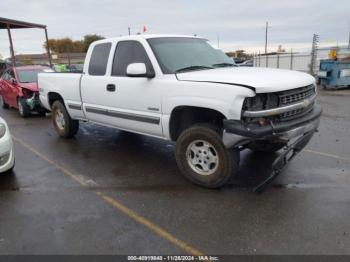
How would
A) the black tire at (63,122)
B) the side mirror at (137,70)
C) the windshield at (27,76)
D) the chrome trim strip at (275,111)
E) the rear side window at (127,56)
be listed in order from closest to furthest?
the chrome trim strip at (275,111)
the side mirror at (137,70)
the rear side window at (127,56)
the black tire at (63,122)
the windshield at (27,76)

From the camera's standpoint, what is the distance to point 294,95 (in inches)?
163

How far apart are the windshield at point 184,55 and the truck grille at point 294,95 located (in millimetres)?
1322

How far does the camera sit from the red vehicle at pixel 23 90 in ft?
33.8

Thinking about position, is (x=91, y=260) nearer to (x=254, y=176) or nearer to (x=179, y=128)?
(x=179, y=128)

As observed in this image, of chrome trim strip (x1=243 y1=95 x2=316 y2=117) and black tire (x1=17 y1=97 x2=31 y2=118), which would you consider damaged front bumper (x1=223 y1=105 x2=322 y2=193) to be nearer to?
chrome trim strip (x1=243 y1=95 x2=316 y2=117)

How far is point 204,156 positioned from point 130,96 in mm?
1528

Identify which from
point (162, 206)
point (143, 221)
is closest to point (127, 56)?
point (162, 206)

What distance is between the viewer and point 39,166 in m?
5.57

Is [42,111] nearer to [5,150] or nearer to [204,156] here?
[5,150]

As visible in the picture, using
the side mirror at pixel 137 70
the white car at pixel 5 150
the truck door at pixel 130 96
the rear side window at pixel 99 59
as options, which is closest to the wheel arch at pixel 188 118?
the truck door at pixel 130 96

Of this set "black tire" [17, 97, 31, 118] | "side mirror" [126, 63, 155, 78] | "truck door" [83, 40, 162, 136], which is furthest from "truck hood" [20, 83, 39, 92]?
"side mirror" [126, 63, 155, 78]

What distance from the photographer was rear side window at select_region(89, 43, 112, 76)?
5.69 metres

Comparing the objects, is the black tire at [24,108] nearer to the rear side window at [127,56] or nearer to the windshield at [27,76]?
the windshield at [27,76]

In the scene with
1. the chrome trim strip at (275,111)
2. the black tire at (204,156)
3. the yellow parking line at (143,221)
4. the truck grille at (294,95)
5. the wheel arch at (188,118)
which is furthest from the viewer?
the wheel arch at (188,118)
